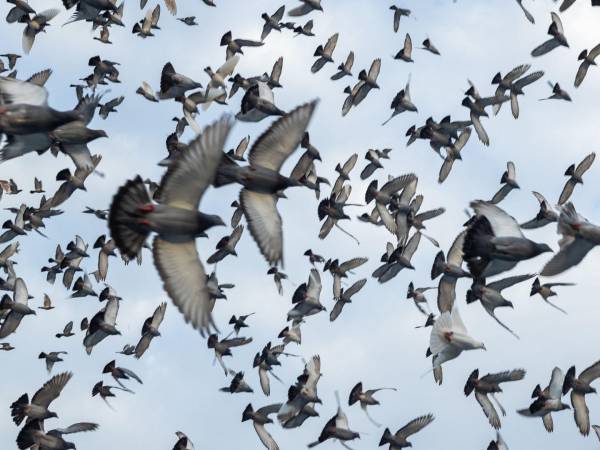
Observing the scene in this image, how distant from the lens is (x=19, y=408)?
25906 millimetres

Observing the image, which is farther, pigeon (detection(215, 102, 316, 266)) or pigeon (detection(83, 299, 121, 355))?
pigeon (detection(83, 299, 121, 355))

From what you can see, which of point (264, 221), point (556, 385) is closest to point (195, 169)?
point (264, 221)

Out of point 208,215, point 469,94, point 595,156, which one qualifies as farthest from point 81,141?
point 595,156

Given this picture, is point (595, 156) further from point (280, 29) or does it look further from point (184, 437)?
point (184, 437)

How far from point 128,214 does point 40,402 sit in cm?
1266

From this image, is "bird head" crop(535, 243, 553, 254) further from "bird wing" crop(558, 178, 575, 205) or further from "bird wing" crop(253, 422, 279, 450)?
"bird wing" crop(558, 178, 575, 205)

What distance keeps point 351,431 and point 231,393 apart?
4156mm

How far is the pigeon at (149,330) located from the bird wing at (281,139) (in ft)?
43.8

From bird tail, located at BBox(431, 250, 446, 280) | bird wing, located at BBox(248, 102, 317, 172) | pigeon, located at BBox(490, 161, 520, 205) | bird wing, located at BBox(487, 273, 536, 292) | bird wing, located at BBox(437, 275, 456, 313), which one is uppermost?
pigeon, located at BBox(490, 161, 520, 205)

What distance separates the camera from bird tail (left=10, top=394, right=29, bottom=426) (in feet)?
84.7

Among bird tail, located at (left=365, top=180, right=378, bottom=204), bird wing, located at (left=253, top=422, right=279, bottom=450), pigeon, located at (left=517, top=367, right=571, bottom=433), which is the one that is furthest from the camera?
bird tail, located at (left=365, top=180, right=378, bottom=204)

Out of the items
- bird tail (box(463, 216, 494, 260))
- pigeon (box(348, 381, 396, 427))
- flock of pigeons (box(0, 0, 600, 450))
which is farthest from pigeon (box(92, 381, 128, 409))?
bird tail (box(463, 216, 494, 260))

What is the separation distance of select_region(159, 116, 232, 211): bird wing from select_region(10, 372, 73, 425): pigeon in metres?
12.0

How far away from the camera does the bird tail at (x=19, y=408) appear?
25.8 m
